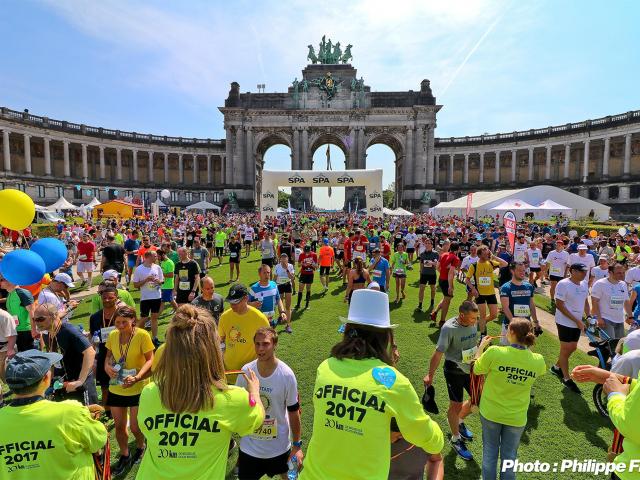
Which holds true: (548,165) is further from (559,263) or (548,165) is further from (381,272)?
(381,272)

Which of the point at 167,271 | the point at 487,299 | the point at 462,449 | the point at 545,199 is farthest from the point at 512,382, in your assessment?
the point at 545,199

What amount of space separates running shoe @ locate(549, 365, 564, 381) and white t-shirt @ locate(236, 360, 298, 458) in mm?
5782

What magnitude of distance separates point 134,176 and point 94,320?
242 ft

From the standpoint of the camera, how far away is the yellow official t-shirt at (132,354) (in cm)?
420

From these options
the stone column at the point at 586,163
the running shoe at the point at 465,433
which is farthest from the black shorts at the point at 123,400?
the stone column at the point at 586,163

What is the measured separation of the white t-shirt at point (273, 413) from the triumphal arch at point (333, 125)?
62.6 meters

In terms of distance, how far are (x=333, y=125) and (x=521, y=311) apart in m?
62.4

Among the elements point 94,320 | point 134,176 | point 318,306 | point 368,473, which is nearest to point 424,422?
point 368,473

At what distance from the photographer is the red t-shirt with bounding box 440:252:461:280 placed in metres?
9.80

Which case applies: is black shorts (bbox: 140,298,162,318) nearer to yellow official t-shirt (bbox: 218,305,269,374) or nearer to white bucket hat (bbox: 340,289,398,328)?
yellow official t-shirt (bbox: 218,305,269,374)

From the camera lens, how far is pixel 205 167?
80438mm

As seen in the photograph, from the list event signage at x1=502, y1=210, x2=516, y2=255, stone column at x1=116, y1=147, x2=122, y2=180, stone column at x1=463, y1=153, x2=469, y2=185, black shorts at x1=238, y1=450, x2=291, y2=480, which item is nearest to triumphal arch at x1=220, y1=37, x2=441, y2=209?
stone column at x1=463, y1=153, x2=469, y2=185

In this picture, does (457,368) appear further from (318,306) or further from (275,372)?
(318,306)

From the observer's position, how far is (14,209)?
7.95 m
